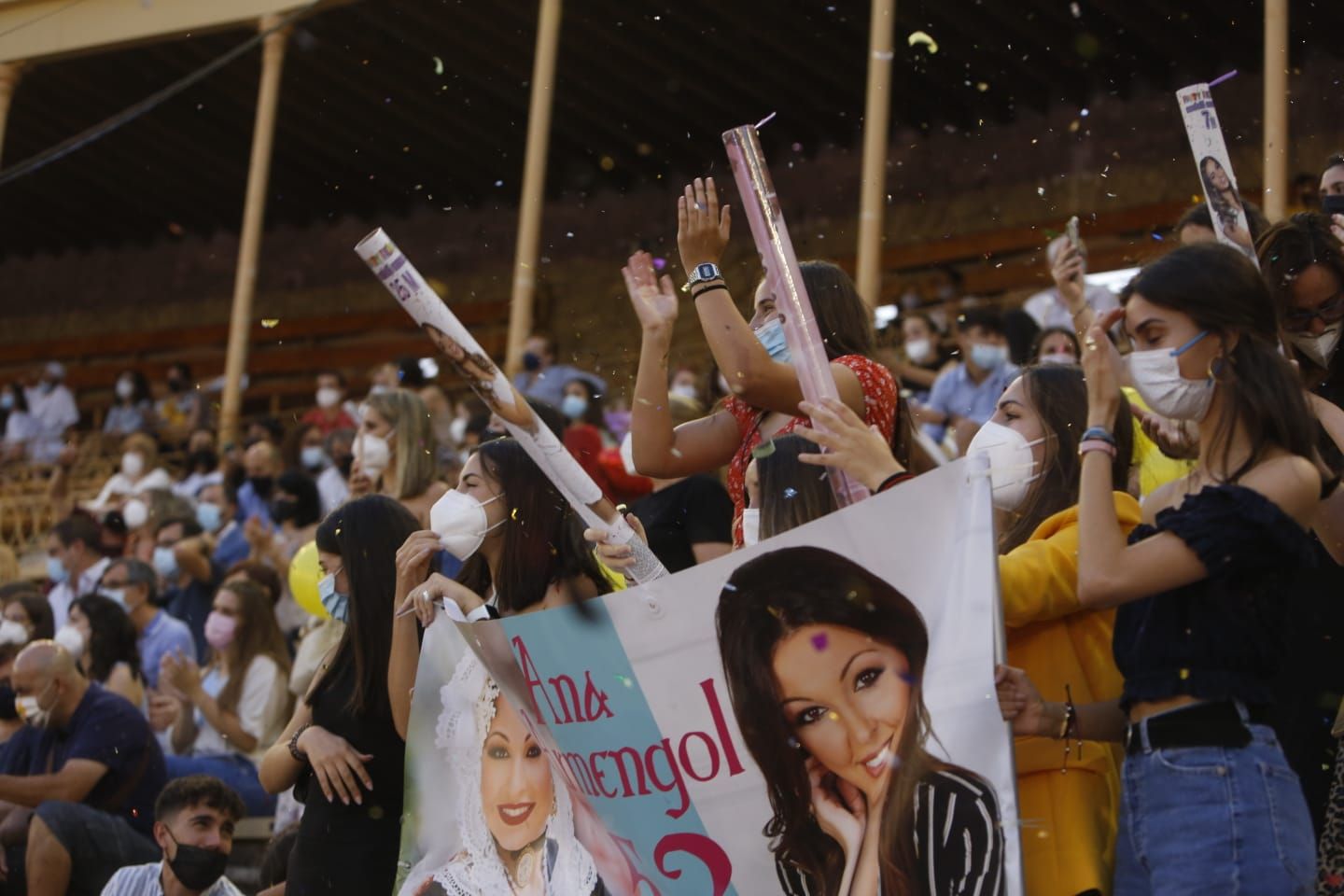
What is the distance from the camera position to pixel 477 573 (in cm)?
412

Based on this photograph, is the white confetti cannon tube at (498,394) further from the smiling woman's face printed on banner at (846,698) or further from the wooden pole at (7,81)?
the wooden pole at (7,81)

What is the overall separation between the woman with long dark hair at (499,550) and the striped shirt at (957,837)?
1.20 m

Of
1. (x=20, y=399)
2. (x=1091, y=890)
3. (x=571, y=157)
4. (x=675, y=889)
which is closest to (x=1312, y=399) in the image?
(x=1091, y=890)

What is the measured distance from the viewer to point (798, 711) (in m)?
2.98

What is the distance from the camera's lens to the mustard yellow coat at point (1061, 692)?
295cm

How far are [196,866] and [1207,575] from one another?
3183mm

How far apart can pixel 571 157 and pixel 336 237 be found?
5958 mm

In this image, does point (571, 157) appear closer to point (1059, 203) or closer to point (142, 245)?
point (1059, 203)

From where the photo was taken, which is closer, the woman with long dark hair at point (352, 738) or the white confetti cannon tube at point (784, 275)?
the white confetti cannon tube at point (784, 275)

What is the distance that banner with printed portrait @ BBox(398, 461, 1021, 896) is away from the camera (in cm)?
282

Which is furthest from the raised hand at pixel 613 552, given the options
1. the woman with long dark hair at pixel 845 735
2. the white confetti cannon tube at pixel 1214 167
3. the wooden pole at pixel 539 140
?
the wooden pole at pixel 539 140

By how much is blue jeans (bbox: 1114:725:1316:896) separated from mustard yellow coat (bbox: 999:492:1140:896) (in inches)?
10.3

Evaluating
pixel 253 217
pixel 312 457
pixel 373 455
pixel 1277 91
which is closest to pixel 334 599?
pixel 373 455

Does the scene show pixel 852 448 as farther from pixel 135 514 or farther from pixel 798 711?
pixel 135 514
